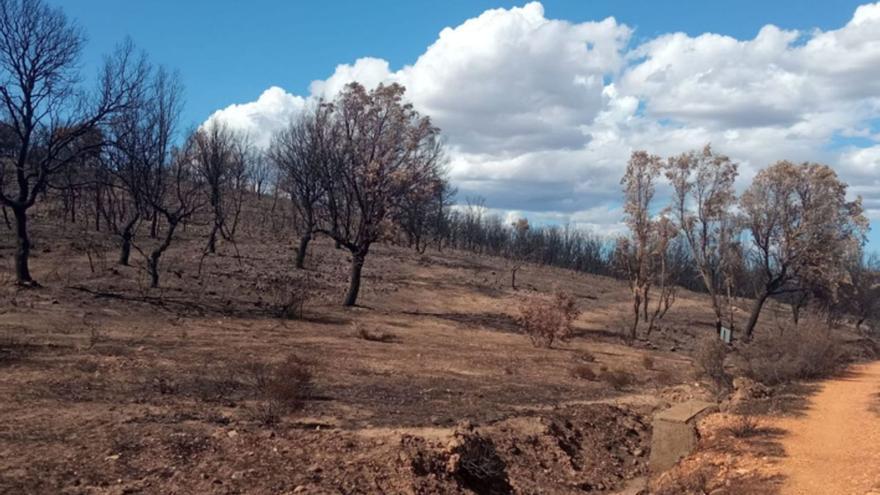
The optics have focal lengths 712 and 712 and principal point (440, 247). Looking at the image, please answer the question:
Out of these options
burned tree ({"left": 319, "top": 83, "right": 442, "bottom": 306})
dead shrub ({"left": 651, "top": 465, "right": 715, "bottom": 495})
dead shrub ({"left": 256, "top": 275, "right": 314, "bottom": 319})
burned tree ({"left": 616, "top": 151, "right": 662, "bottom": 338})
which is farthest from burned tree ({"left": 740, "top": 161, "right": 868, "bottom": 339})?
dead shrub ({"left": 651, "top": 465, "right": 715, "bottom": 495})

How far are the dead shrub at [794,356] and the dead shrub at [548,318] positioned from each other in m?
5.74

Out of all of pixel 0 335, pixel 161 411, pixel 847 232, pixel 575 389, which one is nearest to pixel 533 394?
pixel 575 389

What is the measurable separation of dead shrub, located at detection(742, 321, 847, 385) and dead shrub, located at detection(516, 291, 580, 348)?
5740mm

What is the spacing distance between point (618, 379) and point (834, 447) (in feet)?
18.7

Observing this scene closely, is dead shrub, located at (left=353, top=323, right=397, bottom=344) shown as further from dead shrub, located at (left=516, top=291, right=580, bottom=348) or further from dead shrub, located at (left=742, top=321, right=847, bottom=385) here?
dead shrub, located at (left=742, top=321, right=847, bottom=385)

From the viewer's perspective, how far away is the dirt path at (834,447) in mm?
9125

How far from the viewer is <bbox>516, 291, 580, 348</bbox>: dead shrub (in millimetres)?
23938

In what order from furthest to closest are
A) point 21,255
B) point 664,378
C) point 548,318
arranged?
point 548,318 < point 21,255 < point 664,378

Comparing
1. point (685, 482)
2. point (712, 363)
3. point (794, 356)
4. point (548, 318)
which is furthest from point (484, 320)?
point (685, 482)

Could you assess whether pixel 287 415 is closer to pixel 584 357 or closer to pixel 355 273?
pixel 584 357

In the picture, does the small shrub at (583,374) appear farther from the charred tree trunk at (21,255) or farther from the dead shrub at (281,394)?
the charred tree trunk at (21,255)

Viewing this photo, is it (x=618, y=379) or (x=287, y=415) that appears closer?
(x=287, y=415)

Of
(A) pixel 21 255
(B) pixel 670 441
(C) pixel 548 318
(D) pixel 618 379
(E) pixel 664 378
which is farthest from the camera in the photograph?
(C) pixel 548 318

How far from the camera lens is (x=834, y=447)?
36.9 feet
